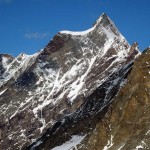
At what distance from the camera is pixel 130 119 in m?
108

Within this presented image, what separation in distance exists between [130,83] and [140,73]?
12.5 feet

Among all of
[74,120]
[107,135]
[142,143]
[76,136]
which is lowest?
[142,143]

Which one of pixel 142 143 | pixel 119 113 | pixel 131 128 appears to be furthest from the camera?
pixel 119 113

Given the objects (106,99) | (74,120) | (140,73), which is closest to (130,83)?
(140,73)

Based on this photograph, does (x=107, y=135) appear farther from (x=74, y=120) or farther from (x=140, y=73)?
(x=74, y=120)

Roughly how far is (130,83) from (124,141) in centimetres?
2029

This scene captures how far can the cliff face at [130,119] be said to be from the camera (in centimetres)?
10111

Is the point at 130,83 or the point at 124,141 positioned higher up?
the point at 130,83

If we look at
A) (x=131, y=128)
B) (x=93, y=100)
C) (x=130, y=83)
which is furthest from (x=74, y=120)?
(x=131, y=128)

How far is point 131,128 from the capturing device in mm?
104875

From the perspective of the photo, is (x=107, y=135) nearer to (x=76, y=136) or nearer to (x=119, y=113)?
(x=119, y=113)

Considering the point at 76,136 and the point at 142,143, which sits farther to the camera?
the point at 76,136

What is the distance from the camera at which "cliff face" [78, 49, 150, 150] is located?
332 feet

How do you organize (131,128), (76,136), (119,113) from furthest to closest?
(76,136) < (119,113) < (131,128)
